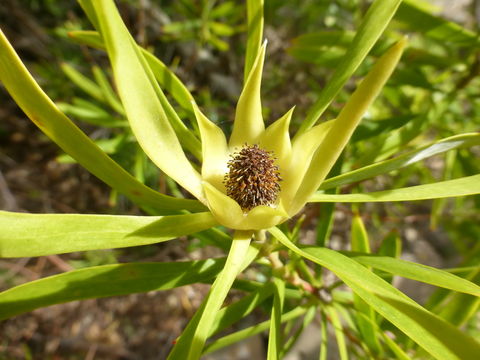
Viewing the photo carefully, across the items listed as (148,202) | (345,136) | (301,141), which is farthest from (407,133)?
(148,202)

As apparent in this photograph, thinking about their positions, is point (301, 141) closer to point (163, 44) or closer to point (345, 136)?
point (345, 136)

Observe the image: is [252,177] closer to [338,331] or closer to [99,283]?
[99,283]

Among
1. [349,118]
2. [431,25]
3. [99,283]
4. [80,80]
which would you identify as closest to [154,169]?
[80,80]

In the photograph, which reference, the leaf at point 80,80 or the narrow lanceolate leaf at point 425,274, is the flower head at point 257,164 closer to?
the narrow lanceolate leaf at point 425,274

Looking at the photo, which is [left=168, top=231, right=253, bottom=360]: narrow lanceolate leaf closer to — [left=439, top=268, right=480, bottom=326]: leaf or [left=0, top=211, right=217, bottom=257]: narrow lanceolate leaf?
[left=0, top=211, right=217, bottom=257]: narrow lanceolate leaf

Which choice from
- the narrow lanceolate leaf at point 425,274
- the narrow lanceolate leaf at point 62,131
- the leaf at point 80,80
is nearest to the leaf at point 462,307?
the narrow lanceolate leaf at point 425,274

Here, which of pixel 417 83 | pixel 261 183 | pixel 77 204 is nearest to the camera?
pixel 261 183

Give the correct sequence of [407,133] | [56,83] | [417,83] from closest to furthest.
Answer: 1. [407,133]
2. [417,83]
3. [56,83]
